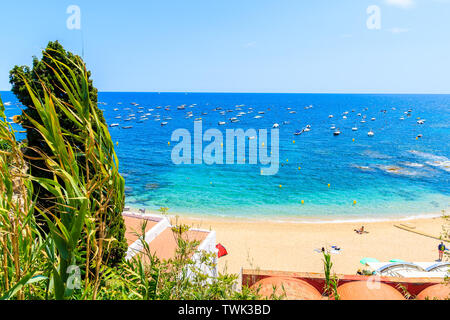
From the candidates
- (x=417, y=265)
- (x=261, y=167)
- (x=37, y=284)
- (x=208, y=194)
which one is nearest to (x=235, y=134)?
(x=261, y=167)

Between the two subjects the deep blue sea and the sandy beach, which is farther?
the deep blue sea

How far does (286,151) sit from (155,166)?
23.1 metres

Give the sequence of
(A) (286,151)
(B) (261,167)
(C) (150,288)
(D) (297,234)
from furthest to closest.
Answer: (A) (286,151)
(B) (261,167)
(D) (297,234)
(C) (150,288)

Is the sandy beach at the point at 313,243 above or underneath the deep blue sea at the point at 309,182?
underneath

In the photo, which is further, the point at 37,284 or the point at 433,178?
the point at 433,178

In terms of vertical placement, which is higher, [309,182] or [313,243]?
[309,182]

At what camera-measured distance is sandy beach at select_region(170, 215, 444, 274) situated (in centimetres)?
1720

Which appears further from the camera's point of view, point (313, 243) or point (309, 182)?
point (309, 182)

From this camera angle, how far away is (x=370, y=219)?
84.0 feet

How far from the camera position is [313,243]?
20.2m

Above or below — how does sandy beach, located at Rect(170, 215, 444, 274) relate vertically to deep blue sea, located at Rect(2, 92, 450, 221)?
below

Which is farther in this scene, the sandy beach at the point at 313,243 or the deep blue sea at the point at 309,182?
the deep blue sea at the point at 309,182

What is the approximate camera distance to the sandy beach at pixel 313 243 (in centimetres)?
1720
